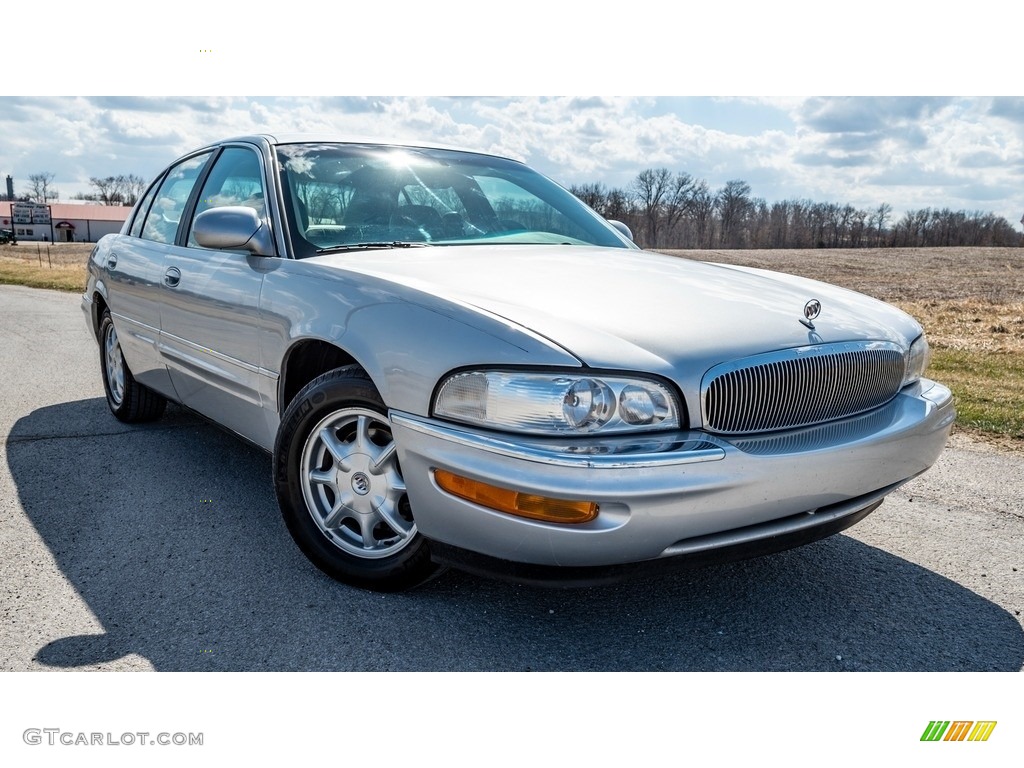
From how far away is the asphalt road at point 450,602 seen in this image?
8.55 feet

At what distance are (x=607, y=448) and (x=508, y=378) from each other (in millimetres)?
340

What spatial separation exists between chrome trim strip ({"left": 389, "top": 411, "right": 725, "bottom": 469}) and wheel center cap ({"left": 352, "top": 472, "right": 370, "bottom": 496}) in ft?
1.97

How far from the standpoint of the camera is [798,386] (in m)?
2.70

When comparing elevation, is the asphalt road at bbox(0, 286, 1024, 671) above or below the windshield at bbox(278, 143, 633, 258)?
below

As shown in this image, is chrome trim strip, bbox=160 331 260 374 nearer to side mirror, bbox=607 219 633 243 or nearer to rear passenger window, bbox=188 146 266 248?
rear passenger window, bbox=188 146 266 248

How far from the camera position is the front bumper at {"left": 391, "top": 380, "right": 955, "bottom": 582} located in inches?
91.0

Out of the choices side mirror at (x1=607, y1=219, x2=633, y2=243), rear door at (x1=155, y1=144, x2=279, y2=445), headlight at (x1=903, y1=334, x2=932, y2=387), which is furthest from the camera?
side mirror at (x1=607, y1=219, x2=633, y2=243)

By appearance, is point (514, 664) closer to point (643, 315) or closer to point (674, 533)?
point (674, 533)

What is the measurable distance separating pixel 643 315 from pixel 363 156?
175 cm

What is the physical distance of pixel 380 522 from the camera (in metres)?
3.02

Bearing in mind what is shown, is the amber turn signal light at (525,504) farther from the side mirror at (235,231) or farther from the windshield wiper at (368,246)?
the side mirror at (235,231)

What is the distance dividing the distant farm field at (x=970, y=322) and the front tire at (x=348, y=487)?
404 centimetres

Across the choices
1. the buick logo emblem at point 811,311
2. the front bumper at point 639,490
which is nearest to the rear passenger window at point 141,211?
the front bumper at point 639,490

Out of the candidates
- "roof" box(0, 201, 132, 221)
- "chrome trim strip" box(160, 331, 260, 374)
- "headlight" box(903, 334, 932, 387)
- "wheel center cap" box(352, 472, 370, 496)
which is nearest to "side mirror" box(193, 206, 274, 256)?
"chrome trim strip" box(160, 331, 260, 374)
